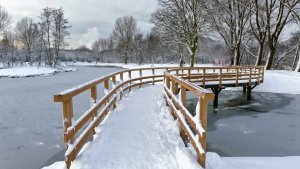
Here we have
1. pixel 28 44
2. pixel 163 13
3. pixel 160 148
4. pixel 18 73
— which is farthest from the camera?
pixel 28 44

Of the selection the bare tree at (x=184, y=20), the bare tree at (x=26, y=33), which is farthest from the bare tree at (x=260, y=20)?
the bare tree at (x=26, y=33)

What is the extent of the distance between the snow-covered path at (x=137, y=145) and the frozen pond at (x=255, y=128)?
7.94 feet

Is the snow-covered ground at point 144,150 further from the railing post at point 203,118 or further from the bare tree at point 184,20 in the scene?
the bare tree at point 184,20

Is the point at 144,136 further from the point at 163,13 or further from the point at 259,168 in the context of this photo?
the point at 163,13

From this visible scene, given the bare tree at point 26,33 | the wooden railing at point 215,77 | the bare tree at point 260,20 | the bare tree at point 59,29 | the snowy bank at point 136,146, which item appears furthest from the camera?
the bare tree at point 26,33

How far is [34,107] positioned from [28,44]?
2177 inches

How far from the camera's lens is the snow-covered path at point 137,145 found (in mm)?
3746

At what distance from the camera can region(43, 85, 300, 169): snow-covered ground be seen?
3.77 metres

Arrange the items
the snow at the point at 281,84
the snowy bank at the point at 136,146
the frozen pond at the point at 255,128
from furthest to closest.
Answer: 1. the snow at the point at 281,84
2. the frozen pond at the point at 255,128
3. the snowy bank at the point at 136,146

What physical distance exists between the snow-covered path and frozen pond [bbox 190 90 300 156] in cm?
242

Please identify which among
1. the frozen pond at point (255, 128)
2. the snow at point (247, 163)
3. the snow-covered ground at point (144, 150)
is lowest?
the frozen pond at point (255, 128)

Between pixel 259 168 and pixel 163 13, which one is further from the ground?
pixel 163 13

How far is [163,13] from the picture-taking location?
2705cm

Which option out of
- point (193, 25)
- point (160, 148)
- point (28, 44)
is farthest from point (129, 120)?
point (28, 44)
